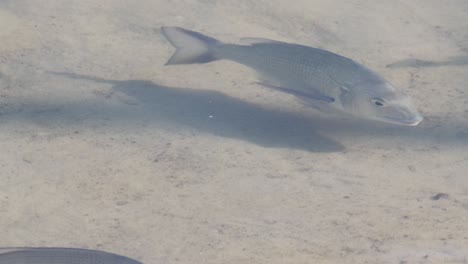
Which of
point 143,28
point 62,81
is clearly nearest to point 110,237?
point 62,81

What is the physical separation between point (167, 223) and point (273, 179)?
1073 millimetres

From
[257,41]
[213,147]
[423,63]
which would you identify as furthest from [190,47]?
[423,63]

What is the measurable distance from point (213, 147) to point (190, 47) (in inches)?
46.0

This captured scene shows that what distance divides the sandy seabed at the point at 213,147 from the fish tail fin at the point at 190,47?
52cm

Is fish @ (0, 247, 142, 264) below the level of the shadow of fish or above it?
below

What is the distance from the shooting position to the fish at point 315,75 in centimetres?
538

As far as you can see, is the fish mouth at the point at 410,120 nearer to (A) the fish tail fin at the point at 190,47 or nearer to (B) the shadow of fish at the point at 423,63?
(A) the fish tail fin at the point at 190,47

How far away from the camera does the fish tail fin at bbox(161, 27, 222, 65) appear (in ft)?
20.0

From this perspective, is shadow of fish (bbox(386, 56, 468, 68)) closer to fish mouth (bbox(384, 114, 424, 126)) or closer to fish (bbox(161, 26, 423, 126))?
fish (bbox(161, 26, 423, 126))

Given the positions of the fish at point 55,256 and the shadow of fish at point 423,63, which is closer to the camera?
the fish at point 55,256

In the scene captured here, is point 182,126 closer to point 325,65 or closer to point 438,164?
point 325,65

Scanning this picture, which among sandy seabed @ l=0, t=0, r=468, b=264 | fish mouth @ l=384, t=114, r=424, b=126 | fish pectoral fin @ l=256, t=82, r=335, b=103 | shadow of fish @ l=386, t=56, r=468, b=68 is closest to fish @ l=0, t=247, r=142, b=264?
sandy seabed @ l=0, t=0, r=468, b=264

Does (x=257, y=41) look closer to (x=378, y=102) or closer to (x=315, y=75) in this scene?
(x=315, y=75)

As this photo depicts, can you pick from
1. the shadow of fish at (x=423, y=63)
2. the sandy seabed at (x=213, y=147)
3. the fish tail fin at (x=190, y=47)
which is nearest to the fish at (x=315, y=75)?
the fish tail fin at (x=190, y=47)
